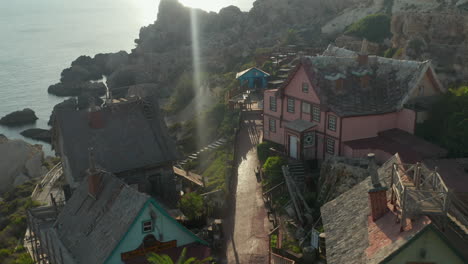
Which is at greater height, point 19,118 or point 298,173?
point 298,173

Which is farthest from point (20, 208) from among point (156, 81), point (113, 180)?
point (156, 81)

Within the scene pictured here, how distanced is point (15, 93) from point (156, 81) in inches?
1715

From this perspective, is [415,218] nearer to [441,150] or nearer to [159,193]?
[441,150]

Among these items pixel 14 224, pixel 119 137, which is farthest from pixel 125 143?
pixel 14 224

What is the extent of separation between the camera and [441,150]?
33.9 metres

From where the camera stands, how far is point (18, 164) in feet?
219

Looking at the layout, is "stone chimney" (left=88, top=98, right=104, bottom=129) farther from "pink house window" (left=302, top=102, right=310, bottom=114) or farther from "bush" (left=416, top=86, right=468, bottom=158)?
"bush" (left=416, top=86, right=468, bottom=158)

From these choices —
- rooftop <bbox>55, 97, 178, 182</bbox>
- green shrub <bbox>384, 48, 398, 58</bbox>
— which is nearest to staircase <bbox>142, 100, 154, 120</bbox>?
rooftop <bbox>55, 97, 178, 182</bbox>

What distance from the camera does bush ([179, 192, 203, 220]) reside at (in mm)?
32562

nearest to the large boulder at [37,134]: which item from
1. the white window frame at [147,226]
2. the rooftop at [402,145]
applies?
the rooftop at [402,145]

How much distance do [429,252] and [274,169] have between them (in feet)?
67.7

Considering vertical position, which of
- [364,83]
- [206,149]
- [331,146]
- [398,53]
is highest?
[398,53]

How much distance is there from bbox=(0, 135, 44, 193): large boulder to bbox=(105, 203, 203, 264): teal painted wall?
43.0 metres

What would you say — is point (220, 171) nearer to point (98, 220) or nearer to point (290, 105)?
point (290, 105)
